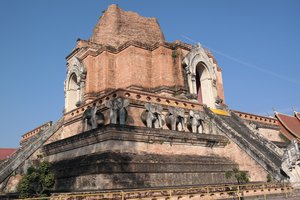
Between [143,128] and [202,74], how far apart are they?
10.1m

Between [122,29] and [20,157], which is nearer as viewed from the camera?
[20,157]

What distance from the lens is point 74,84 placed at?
2155 cm

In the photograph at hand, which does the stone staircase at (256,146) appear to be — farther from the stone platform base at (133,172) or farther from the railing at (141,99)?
the stone platform base at (133,172)

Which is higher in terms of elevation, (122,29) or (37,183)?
(122,29)

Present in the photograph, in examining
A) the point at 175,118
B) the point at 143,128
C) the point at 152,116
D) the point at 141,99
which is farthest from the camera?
the point at 175,118

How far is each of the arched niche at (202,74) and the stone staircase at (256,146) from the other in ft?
10.0

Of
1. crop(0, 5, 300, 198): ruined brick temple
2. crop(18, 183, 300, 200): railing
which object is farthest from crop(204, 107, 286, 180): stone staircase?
crop(18, 183, 300, 200): railing

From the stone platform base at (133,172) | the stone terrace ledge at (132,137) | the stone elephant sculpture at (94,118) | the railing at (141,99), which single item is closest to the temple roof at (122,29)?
the railing at (141,99)

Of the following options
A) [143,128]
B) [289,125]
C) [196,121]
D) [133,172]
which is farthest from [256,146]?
[289,125]

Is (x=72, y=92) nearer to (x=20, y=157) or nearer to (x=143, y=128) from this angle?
(x=20, y=157)

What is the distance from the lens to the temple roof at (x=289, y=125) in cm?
2433

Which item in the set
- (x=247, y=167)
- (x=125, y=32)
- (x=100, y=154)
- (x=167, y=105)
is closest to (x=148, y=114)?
(x=167, y=105)

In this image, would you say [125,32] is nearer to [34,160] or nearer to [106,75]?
[106,75]

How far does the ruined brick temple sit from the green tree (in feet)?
2.84
